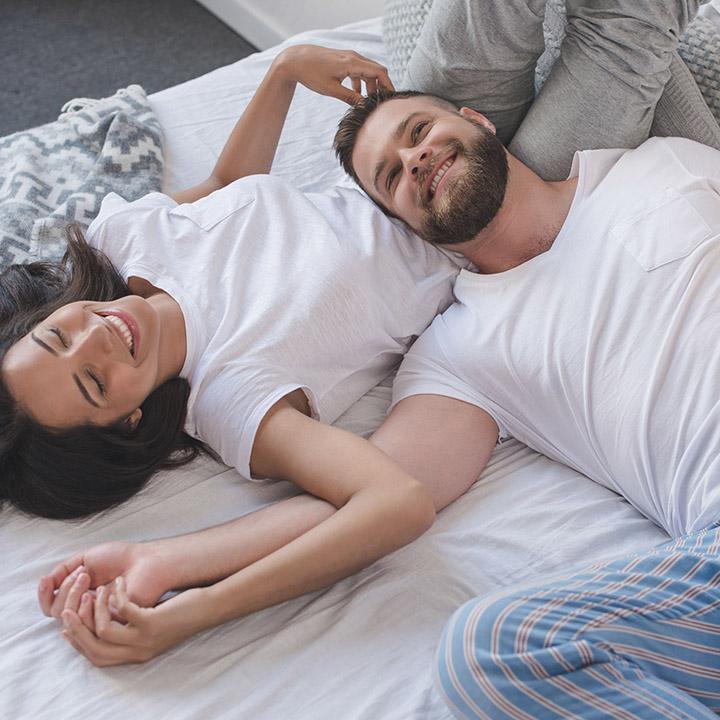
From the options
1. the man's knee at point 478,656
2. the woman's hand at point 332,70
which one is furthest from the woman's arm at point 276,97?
the man's knee at point 478,656

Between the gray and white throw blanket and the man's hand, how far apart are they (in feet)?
1.92

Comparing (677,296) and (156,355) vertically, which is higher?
(677,296)

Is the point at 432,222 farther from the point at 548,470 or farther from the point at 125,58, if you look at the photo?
the point at 125,58

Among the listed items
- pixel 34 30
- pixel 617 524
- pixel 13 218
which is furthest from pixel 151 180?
pixel 34 30

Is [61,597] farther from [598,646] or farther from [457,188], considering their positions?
[457,188]

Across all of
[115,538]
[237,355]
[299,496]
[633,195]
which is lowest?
[115,538]

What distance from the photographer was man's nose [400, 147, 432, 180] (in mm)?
1496

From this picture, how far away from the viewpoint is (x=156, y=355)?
1345mm

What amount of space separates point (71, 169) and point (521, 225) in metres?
0.87

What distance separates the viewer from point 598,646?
1.02m

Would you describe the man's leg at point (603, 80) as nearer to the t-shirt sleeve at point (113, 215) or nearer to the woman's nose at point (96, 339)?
the t-shirt sleeve at point (113, 215)

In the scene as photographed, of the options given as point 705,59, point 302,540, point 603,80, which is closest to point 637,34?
point 603,80

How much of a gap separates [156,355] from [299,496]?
0.98 ft

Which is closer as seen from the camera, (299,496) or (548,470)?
(299,496)
